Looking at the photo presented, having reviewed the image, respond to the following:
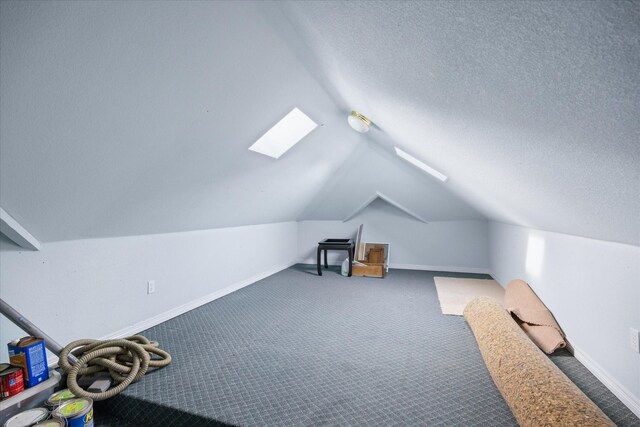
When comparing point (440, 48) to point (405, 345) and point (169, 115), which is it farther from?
point (405, 345)


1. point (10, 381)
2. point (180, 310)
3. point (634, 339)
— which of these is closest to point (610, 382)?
point (634, 339)

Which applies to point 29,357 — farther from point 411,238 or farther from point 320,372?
point 411,238

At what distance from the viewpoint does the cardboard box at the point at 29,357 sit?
5.08 feet

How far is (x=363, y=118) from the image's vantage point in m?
2.89

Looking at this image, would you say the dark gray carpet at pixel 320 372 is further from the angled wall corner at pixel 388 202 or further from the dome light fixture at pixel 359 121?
the angled wall corner at pixel 388 202

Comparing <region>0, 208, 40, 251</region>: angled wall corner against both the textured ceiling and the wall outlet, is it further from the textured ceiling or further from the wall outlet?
the wall outlet

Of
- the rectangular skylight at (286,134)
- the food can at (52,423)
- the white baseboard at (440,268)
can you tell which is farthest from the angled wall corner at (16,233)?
the white baseboard at (440,268)

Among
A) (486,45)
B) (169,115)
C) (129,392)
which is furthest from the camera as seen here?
(169,115)

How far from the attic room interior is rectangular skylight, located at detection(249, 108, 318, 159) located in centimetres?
2

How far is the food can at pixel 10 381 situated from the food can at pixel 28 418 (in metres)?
0.13

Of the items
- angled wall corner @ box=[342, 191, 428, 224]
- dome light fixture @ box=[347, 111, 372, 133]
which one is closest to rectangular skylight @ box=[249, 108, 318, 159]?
dome light fixture @ box=[347, 111, 372, 133]

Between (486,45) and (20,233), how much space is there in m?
2.45

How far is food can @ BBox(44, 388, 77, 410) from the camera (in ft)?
4.88

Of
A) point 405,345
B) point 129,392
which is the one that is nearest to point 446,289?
point 405,345
